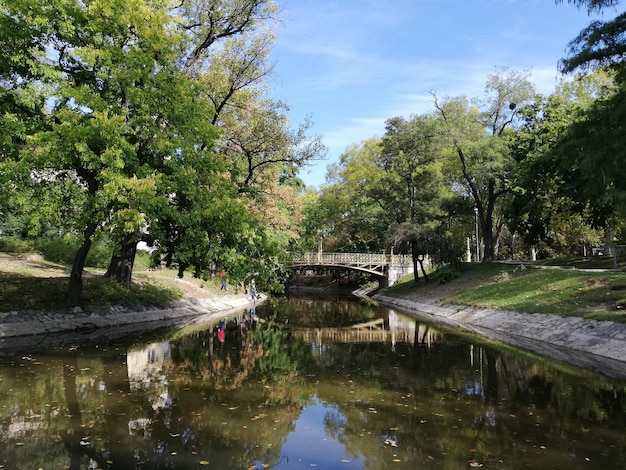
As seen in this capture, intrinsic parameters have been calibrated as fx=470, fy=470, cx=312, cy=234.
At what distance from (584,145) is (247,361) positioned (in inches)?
550

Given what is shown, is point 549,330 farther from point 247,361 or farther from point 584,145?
point 247,361

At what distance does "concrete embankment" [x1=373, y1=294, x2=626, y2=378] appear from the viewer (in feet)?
46.0

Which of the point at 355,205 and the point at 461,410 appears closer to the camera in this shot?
the point at 461,410

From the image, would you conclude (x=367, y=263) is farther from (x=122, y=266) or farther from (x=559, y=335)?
(x=559, y=335)

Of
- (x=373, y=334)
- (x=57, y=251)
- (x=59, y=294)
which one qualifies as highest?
(x=57, y=251)

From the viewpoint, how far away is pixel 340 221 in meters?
64.2

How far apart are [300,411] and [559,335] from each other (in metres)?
13.2

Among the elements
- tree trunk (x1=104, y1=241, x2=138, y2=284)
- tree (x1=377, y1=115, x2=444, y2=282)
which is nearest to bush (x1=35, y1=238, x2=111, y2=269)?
tree trunk (x1=104, y1=241, x2=138, y2=284)

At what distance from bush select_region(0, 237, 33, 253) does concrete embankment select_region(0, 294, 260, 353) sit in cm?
1044

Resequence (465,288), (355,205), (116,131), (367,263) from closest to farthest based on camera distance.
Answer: (116,131), (465,288), (367,263), (355,205)

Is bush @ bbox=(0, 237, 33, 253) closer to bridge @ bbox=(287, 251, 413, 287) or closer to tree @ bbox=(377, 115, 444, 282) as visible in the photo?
tree @ bbox=(377, 115, 444, 282)

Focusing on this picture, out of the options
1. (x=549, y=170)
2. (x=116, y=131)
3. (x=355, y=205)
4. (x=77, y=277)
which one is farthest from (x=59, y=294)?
(x=355, y=205)

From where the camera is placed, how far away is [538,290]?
24797 mm

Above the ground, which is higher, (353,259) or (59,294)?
(353,259)
